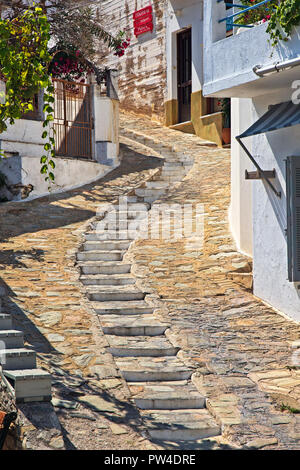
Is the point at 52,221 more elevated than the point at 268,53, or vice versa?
the point at 268,53

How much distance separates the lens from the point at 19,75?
6680 millimetres

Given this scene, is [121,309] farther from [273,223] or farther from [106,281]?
[273,223]

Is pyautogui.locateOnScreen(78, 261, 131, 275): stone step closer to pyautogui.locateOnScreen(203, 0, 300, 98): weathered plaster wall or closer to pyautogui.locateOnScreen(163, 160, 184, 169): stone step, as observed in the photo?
pyautogui.locateOnScreen(203, 0, 300, 98): weathered plaster wall

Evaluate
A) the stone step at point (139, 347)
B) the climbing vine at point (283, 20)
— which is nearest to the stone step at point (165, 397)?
the stone step at point (139, 347)

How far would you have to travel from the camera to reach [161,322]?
829 cm

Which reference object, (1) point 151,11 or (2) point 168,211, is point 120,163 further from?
(1) point 151,11

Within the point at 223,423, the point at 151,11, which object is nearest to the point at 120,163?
the point at 151,11

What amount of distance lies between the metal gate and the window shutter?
8.97 metres

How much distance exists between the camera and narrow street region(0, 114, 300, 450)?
5703mm

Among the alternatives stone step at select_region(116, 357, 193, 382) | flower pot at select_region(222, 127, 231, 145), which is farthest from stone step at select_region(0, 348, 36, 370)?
flower pot at select_region(222, 127, 231, 145)

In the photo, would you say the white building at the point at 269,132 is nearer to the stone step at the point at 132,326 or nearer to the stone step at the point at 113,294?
the stone step at the point at 113,294

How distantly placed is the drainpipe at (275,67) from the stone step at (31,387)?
4.74 meters
